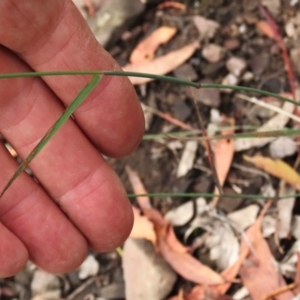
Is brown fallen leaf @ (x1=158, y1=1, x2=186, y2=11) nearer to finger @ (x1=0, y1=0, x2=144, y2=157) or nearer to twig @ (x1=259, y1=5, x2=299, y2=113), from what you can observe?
twig @ (x1=259, y1=5, x2=299, y2=113)

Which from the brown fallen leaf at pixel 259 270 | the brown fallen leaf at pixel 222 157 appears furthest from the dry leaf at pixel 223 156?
the brown fallen leaf at pixel 259 270

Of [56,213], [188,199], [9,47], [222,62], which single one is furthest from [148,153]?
[9,47]

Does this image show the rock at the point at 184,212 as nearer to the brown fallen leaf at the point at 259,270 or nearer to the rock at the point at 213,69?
the brown fallen leaf at the point at 259,270

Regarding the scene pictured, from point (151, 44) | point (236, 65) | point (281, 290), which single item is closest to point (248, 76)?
point (236, 65)

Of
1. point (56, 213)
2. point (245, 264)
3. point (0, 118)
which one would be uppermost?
point (0, 118)

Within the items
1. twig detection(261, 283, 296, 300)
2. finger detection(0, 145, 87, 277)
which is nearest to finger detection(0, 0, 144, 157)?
finger detection(0, 145, 87, 277)

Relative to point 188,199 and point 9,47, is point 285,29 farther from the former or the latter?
point 9,47
